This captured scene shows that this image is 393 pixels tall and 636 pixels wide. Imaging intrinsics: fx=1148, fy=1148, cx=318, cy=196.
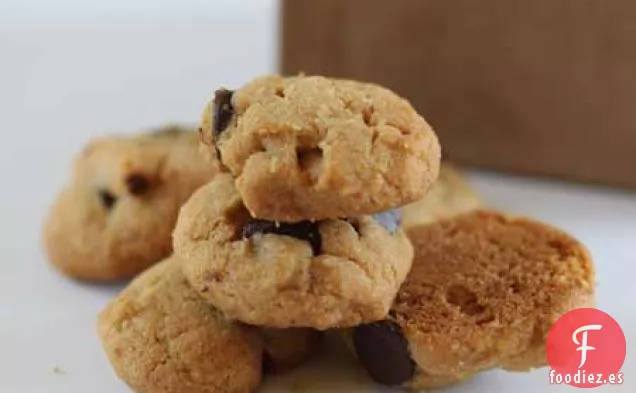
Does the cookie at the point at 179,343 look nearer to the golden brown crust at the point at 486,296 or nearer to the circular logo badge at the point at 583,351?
the golden brown crust at the point at 486,296

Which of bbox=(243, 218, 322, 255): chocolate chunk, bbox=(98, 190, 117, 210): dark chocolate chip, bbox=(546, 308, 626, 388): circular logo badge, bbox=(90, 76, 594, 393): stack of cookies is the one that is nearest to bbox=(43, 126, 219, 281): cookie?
bbox=(98, 190, 117, 210): dark chocolate chip

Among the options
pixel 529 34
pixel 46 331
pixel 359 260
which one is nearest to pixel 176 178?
pixel 46 331

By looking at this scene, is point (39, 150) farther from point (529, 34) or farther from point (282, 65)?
point (529, 34)

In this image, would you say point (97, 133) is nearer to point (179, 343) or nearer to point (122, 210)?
point (122, 210)

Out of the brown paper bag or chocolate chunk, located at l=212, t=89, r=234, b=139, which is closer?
chocolate chunk, located at l=212, t=89, r=234, b=139

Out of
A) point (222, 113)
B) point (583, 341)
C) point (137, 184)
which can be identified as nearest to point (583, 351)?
point (583, 341)

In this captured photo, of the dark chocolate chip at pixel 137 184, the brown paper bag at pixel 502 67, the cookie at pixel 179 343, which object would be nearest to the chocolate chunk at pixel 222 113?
the cookie at pixel 179 343

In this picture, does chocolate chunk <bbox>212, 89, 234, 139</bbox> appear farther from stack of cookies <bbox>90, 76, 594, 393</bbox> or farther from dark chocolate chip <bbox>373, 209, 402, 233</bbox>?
dark chocolate chip <bbox>373, 209, 402, 233</bbox>
